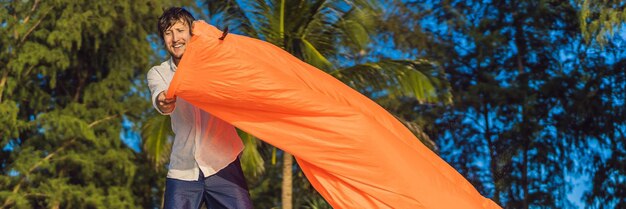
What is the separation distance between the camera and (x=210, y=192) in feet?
10.9

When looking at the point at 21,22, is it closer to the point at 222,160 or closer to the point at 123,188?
the point at 123,188

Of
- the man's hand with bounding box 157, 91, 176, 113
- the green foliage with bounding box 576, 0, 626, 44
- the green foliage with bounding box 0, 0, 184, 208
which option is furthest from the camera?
the green foliage with bounding box 0, 0, 184, 208

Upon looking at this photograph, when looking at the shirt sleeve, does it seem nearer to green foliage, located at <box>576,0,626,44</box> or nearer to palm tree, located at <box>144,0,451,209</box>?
palm tree, located at <box>144,0,451,209</box>

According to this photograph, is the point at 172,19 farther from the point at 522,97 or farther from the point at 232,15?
the point at 522,97

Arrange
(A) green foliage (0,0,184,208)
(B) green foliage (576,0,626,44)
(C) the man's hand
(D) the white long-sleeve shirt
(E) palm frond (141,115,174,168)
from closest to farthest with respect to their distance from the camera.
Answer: (C) the man's hand < (D) the white long-sleeve shirt < (E) palm frond (141,115,174,168) < (B) green foliage (576,0,626,44) < (A) green foliage (0,0,184,208)

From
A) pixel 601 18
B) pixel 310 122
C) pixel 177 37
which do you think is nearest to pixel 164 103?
pixel 177 37

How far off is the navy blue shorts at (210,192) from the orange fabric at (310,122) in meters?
0.20

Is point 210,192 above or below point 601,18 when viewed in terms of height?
below

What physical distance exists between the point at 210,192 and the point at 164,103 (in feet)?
1.27

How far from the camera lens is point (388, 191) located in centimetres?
327

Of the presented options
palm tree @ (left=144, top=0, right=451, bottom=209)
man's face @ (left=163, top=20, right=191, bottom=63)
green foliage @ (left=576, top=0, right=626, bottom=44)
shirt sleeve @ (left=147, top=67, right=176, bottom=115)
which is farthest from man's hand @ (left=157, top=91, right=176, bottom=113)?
green foliage @ (left=576, top=0, right=626, bottom=44)

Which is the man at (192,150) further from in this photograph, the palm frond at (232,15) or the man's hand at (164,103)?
the palm frond at (232,15)

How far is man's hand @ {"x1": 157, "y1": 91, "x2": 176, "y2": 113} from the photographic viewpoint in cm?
318

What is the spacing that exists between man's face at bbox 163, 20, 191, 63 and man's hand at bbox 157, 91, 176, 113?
0.59ft
